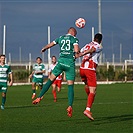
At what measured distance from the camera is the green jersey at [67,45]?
14.2 meters

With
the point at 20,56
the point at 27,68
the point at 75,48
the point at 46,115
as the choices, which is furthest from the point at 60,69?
the point at 20,56

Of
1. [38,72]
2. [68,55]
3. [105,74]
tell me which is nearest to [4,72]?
[68,55]

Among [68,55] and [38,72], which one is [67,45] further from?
[38,72]

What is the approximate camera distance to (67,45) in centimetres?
1427

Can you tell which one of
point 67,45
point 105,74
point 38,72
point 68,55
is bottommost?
point 105,74

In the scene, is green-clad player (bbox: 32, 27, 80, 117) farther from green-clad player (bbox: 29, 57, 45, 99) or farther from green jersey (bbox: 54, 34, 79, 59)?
green-clad player (bbox: 29, 57, 45, 99)

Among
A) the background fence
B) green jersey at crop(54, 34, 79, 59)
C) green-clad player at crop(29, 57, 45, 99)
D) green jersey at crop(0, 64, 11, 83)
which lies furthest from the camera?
the background fence

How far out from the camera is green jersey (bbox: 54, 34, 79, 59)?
14.2m

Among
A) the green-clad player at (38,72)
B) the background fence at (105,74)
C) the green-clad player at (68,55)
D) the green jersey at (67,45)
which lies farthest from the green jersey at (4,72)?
the background fence at (105,74)

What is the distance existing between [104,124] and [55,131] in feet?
6.20

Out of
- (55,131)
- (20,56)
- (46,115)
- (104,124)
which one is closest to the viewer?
(55,131)

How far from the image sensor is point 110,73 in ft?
179

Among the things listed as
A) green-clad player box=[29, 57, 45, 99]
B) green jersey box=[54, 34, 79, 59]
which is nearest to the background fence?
green-clad player box=[29, 57, 45, 99]

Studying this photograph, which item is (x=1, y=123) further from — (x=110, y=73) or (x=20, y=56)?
(x=20, y=56)
